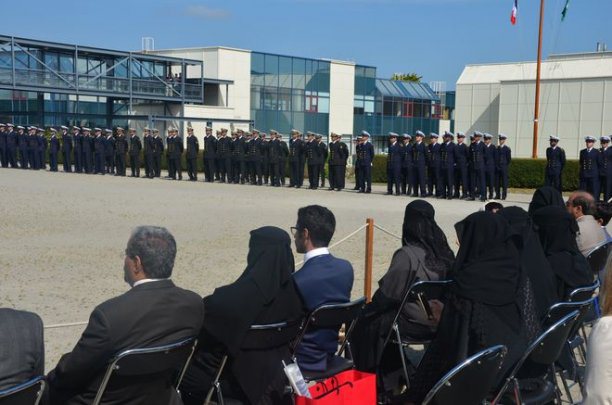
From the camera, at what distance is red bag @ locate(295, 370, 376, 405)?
436 cm

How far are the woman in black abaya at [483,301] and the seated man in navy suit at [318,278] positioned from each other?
2.40 feet

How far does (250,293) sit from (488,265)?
53.2 inches

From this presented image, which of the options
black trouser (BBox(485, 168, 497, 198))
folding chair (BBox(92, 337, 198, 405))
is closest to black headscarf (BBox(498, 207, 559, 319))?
folding chair (BBox(92, 337, 198, 405))

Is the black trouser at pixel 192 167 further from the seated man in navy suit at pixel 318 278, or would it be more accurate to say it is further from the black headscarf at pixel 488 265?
the black headscarf at pixel 488 265

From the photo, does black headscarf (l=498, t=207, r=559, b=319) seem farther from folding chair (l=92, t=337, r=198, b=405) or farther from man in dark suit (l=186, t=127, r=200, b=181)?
man in dark suit (l=186, t=127, r=200, b=181)

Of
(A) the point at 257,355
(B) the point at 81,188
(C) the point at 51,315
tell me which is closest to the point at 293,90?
(B) the point at 81,188

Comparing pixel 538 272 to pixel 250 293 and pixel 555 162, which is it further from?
pixel 555 162

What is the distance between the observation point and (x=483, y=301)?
14.0 ft

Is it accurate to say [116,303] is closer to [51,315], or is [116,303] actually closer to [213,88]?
[51,315]

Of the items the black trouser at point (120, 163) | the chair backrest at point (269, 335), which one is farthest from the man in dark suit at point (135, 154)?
the chair backrest at point (269, 335)

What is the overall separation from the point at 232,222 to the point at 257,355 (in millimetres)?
10411

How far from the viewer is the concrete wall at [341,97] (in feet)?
167

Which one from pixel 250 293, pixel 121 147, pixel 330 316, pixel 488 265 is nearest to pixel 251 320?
pixel 250 293

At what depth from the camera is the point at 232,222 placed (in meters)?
14.7
